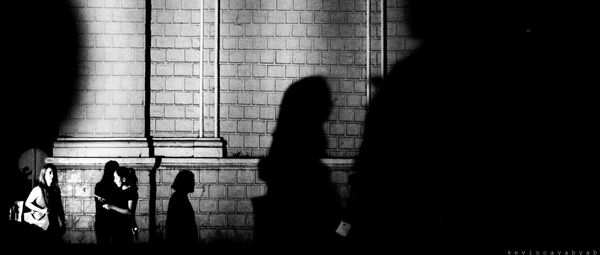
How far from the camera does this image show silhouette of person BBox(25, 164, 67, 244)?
27.0ft

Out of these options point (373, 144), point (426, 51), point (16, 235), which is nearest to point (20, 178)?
point (16, 235)

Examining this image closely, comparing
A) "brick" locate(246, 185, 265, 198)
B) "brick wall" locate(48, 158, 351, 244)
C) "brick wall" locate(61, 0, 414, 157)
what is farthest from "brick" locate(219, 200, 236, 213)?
"brick wall" locate(61, 0, 414, 157)

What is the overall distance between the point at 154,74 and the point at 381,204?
4172 millimetres

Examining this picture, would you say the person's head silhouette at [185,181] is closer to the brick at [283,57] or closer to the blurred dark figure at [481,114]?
the brick at [283,57]

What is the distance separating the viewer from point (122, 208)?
8602 millimetres

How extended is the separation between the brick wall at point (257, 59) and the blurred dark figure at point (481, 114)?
43 cm

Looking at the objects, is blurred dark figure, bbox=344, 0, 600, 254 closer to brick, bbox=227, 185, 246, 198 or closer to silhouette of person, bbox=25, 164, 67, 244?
brick, bbox=227, 185, 246, 198

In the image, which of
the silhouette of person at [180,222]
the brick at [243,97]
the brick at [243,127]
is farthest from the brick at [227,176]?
the silhouette of person at [180,222]

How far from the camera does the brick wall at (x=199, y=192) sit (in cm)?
973

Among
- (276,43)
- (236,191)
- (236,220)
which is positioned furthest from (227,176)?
(276,43)

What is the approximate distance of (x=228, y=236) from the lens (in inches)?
393

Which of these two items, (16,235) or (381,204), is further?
(381,204)

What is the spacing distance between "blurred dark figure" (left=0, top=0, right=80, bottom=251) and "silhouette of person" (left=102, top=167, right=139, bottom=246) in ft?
6.47

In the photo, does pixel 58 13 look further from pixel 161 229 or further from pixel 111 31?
pixel 161 229
